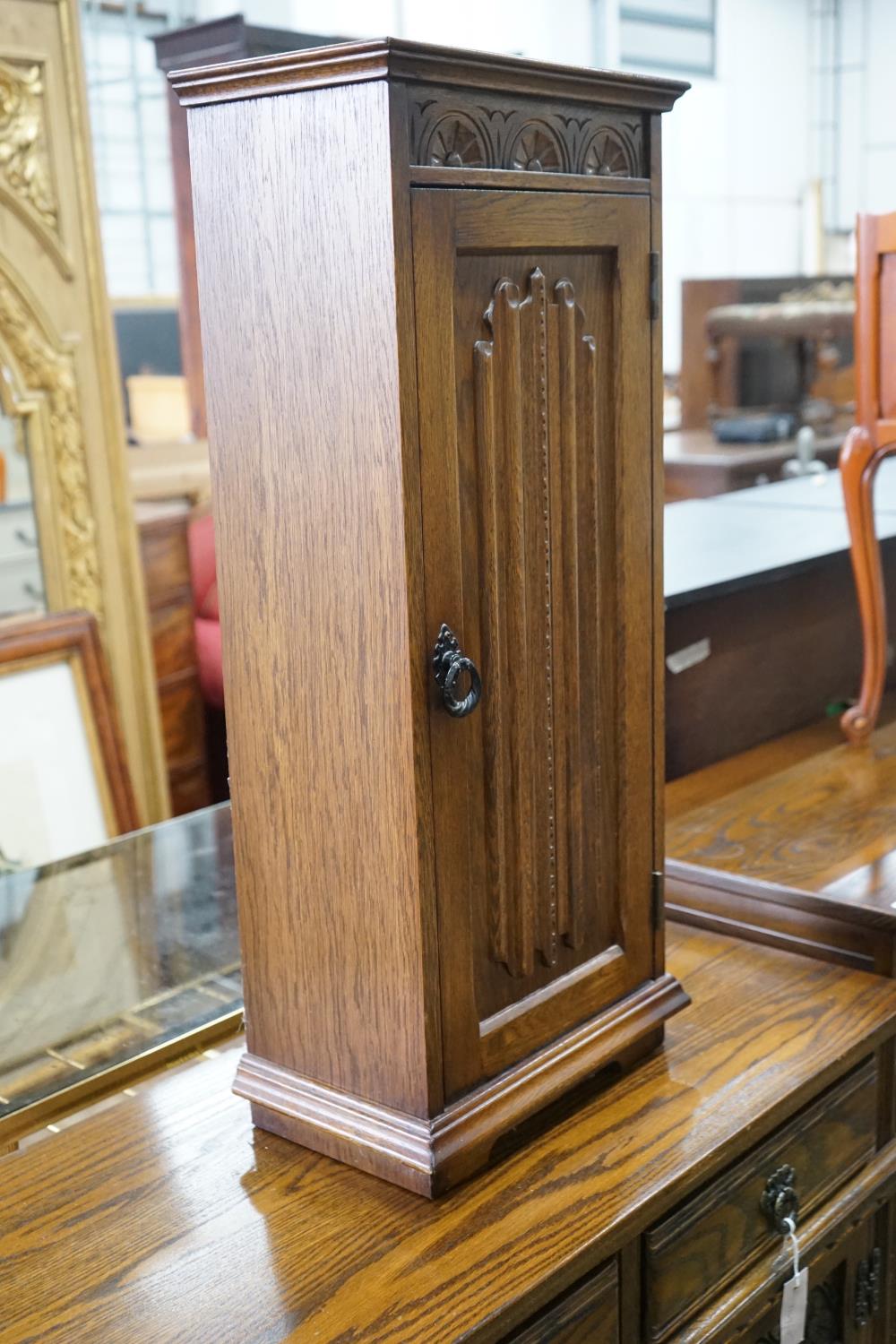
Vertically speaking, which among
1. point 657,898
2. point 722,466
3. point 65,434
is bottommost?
point 657,898

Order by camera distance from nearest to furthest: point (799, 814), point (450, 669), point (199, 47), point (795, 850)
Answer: point (450, 669), point (795, 850), point (799, 814), point (199, 47)

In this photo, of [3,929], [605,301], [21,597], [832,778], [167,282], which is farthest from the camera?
[167,282]

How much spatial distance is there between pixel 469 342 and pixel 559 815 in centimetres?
44

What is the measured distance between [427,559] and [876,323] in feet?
4.14

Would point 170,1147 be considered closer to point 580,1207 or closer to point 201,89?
point 580,1207

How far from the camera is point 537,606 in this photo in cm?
124

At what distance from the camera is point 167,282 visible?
6609 millimetres

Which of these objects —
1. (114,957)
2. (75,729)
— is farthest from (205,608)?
(114,957)

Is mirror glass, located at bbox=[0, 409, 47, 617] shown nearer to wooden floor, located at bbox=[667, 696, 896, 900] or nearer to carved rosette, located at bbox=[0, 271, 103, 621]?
carved rosette, located at bbox=[0, 271, 103, 621]

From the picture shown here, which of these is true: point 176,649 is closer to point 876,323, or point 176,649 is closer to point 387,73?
point 876,323

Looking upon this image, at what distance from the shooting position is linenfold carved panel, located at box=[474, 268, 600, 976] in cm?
118

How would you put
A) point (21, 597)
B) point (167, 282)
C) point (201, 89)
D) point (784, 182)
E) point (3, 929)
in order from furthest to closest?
point (784, 182) → point (167, 282) → point (21, 597) → point (3, 929) → point (201, 89)

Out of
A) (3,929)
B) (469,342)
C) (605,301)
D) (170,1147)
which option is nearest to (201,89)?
(469,342)

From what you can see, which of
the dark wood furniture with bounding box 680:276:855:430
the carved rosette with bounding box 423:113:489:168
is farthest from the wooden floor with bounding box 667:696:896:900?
the dark wood furniture with bounding box 680:276:855:430
